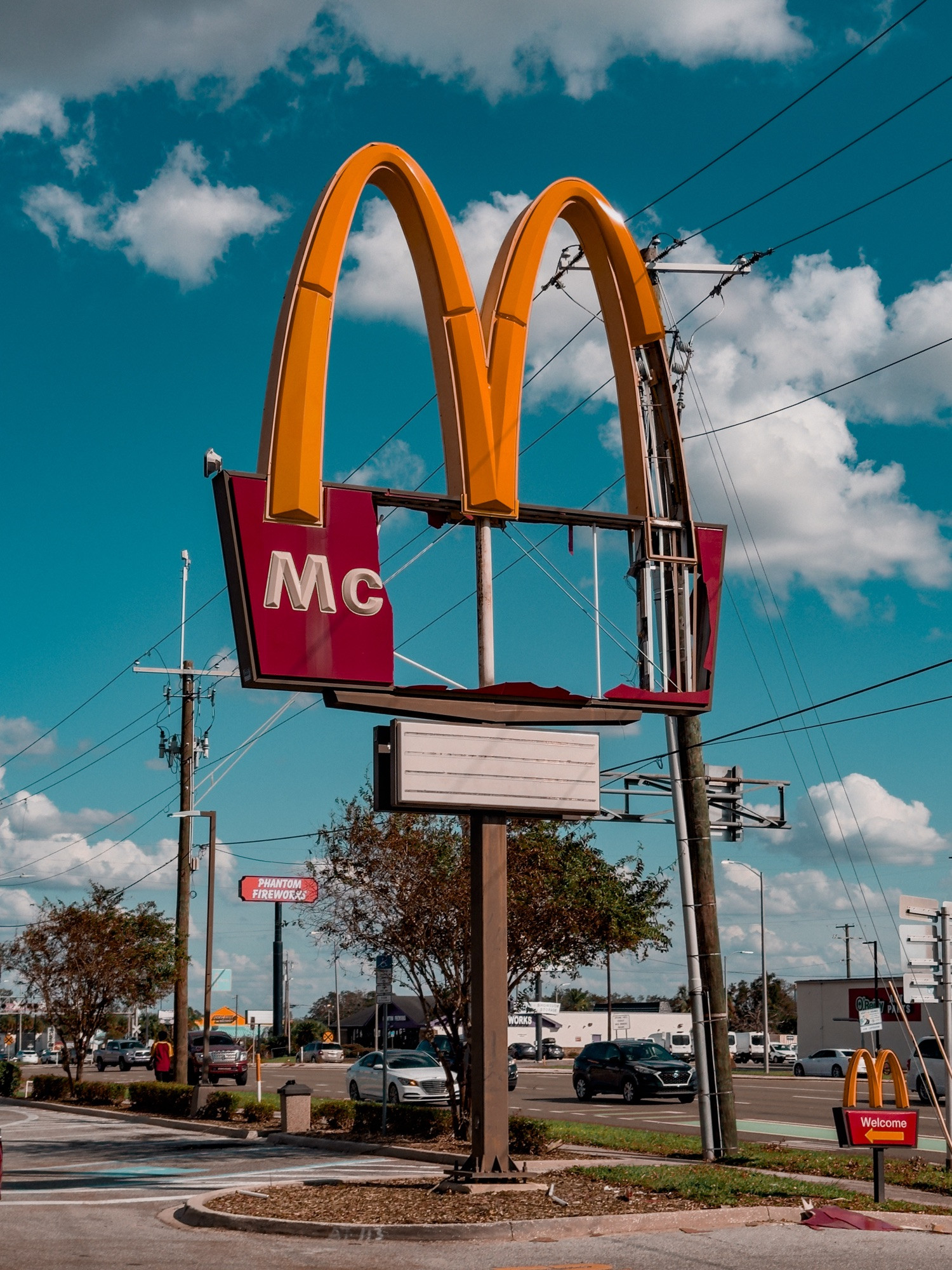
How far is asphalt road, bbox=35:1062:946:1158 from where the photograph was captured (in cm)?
2609

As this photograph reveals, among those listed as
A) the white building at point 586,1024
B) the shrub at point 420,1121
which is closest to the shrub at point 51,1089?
the shrub at point 420,1121

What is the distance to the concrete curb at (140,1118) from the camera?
25.3 meters

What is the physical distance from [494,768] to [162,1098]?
19598mm

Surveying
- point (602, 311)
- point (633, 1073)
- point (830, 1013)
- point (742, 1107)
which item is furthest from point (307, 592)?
point (830, 1013)

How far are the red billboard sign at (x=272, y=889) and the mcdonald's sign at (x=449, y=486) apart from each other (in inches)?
1105

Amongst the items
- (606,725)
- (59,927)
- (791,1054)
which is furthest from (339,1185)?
(791,1054)

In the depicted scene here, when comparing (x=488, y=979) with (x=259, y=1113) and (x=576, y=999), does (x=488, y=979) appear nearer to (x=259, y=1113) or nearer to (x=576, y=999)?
(x=259, y=1113)

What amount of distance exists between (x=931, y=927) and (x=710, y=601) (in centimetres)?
532

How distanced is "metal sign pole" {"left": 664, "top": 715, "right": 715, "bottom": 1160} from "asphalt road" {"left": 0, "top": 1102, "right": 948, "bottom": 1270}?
12.6 feet

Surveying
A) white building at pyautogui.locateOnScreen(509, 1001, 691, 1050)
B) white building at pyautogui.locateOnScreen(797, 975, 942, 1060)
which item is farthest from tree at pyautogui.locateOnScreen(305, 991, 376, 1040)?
white building at pyautogui.locateOnScreen(797, 975, 942, 1060)

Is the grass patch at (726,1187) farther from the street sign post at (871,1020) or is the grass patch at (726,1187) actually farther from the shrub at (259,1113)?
the shrub at (259,1113)

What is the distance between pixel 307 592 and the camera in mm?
14773

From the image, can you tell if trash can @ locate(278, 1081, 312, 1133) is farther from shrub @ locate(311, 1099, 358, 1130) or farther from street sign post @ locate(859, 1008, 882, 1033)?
street sign post @ locate(859, 1008, 882, 1033)

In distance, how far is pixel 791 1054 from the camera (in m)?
82.6
